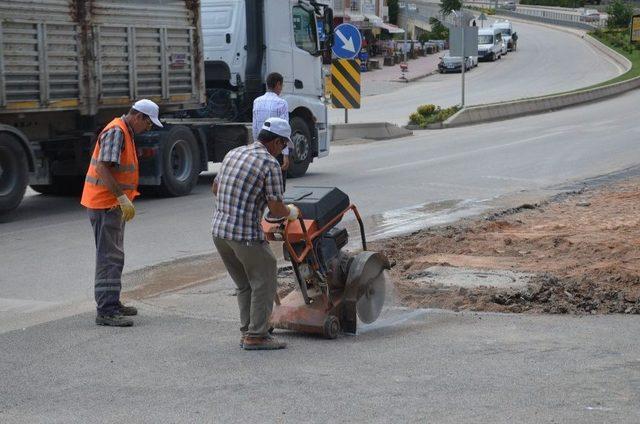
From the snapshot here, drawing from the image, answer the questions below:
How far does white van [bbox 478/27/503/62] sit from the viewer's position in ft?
237

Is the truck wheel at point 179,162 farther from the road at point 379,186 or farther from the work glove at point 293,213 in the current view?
the work glove at point 293,213

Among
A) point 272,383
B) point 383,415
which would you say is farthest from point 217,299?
point 383,415

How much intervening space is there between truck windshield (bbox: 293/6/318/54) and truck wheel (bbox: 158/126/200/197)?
3.68 meters

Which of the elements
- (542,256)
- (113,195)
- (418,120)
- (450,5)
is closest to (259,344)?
(113,195)

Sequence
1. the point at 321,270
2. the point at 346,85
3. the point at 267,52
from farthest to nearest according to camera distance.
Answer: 1. the point at 346,85
2. the point at 267,52
3. the point at 321,270

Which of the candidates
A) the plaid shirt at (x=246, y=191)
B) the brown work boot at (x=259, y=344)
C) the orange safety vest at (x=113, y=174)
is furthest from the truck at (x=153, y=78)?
the brown work boot at (x=259, y=344)

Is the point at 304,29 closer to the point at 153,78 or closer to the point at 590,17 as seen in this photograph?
the point at 153,78

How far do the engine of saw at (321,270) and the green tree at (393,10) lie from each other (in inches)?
3725

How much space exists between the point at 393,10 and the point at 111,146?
312 ft

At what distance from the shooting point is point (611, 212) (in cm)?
1426

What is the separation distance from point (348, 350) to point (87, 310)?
258cm

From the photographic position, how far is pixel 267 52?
19.0 m

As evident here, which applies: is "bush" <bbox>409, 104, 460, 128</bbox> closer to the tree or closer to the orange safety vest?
the orange safety vest

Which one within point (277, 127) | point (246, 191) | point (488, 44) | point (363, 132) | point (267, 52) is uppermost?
point (488, 44)
